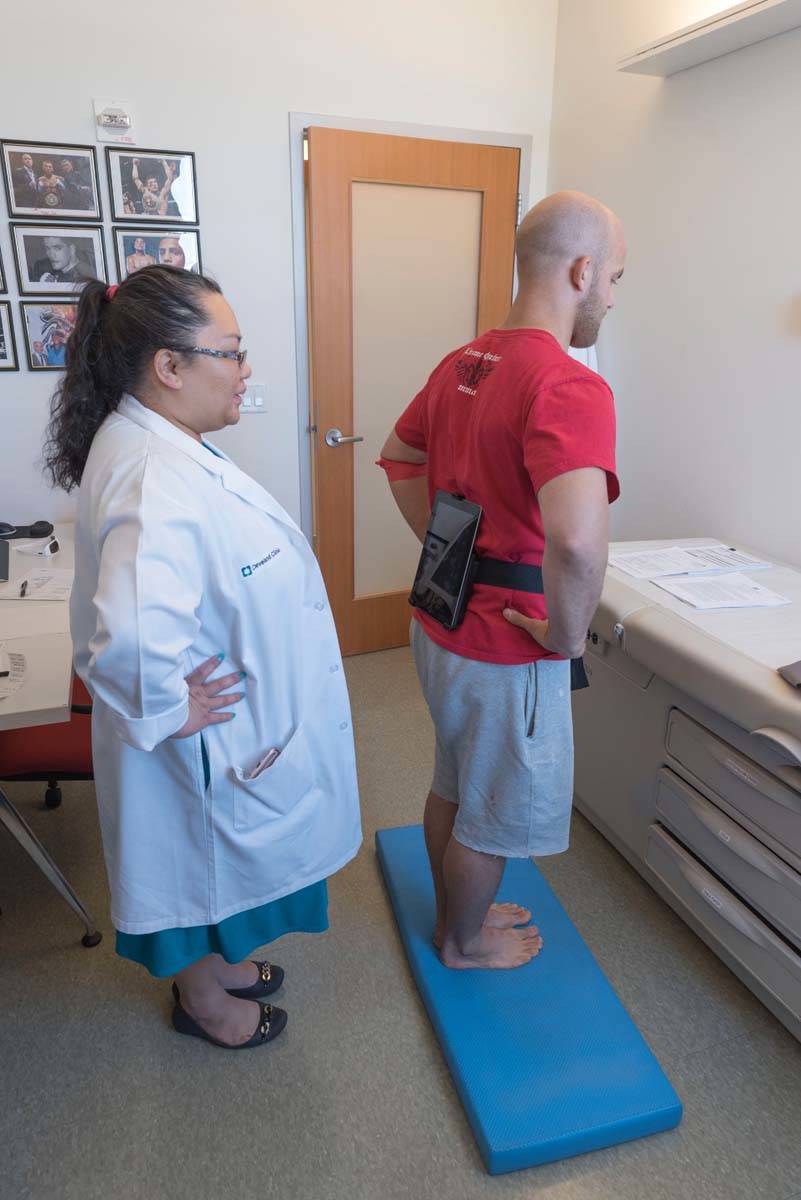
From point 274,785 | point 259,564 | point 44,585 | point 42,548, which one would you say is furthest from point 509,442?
point 42,548

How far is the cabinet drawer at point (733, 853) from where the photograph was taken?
150 centimetres

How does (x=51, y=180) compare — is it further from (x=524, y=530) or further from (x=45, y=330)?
(x=524, y=530)

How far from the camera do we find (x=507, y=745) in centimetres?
139

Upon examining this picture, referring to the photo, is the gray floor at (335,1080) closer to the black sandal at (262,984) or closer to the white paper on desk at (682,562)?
the black sandal at (262,984)

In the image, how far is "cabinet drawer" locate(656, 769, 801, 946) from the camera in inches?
58.9

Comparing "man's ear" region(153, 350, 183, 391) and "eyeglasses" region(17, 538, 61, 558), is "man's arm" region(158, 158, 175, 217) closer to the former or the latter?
"eyeglasses" region(17, 538, 61, 558)

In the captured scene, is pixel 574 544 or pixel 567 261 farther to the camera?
pixel 567 261

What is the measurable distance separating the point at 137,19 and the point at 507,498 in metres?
2.36

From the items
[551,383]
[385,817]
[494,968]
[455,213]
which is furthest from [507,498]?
[455,213]

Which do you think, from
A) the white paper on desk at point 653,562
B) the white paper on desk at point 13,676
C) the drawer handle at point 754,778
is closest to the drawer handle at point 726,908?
the drawer handle at point 754,778

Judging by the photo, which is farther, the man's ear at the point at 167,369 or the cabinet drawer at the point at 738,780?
the cabinet drawer at the point at 738,780

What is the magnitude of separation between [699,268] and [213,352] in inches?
70.9

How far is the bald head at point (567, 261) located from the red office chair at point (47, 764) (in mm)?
1346

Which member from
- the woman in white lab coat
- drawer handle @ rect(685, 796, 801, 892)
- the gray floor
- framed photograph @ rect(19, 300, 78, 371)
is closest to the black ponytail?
the woman in white lab coat
